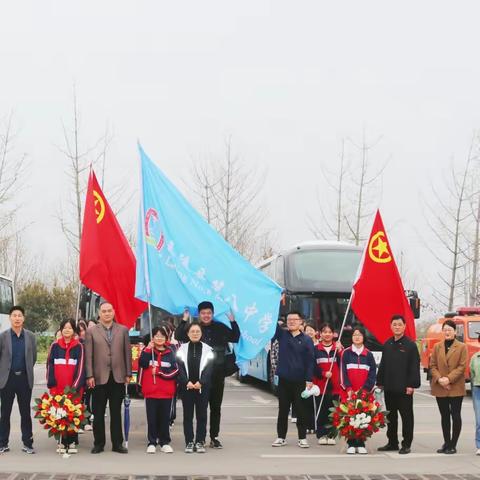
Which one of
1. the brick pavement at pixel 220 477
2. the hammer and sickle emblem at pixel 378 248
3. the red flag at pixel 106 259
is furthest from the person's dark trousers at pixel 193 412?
the hammer and sickle emblem at pixel 378 248

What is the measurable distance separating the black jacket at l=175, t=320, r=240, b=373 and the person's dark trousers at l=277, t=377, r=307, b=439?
0.86 m

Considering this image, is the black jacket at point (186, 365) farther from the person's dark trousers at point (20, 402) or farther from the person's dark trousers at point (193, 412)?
the person's dark trousers at point (20, 402)

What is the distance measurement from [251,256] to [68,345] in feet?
114

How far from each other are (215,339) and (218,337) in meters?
0.05

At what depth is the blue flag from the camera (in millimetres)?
11594

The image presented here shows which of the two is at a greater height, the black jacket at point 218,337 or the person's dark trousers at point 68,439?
the black jacket at point 218,337

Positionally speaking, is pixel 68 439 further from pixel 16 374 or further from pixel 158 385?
pixel 158 385

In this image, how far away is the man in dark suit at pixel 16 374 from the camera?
10969 mm

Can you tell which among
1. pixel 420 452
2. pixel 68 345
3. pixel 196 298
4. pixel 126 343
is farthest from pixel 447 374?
pixel 68 345

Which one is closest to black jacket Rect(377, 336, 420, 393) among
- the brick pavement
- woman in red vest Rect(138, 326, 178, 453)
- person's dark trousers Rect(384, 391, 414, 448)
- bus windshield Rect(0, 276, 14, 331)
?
person's dark trousers Rect(384, 391, 414, 448)

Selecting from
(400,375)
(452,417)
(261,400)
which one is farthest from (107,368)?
(261,400)

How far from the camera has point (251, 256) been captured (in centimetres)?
4594

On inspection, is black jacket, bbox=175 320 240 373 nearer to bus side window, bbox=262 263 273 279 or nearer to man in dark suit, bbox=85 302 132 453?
man in dark suit, bbox=85 302 132 453

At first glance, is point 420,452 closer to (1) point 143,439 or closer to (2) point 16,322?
(1) point 143,439
